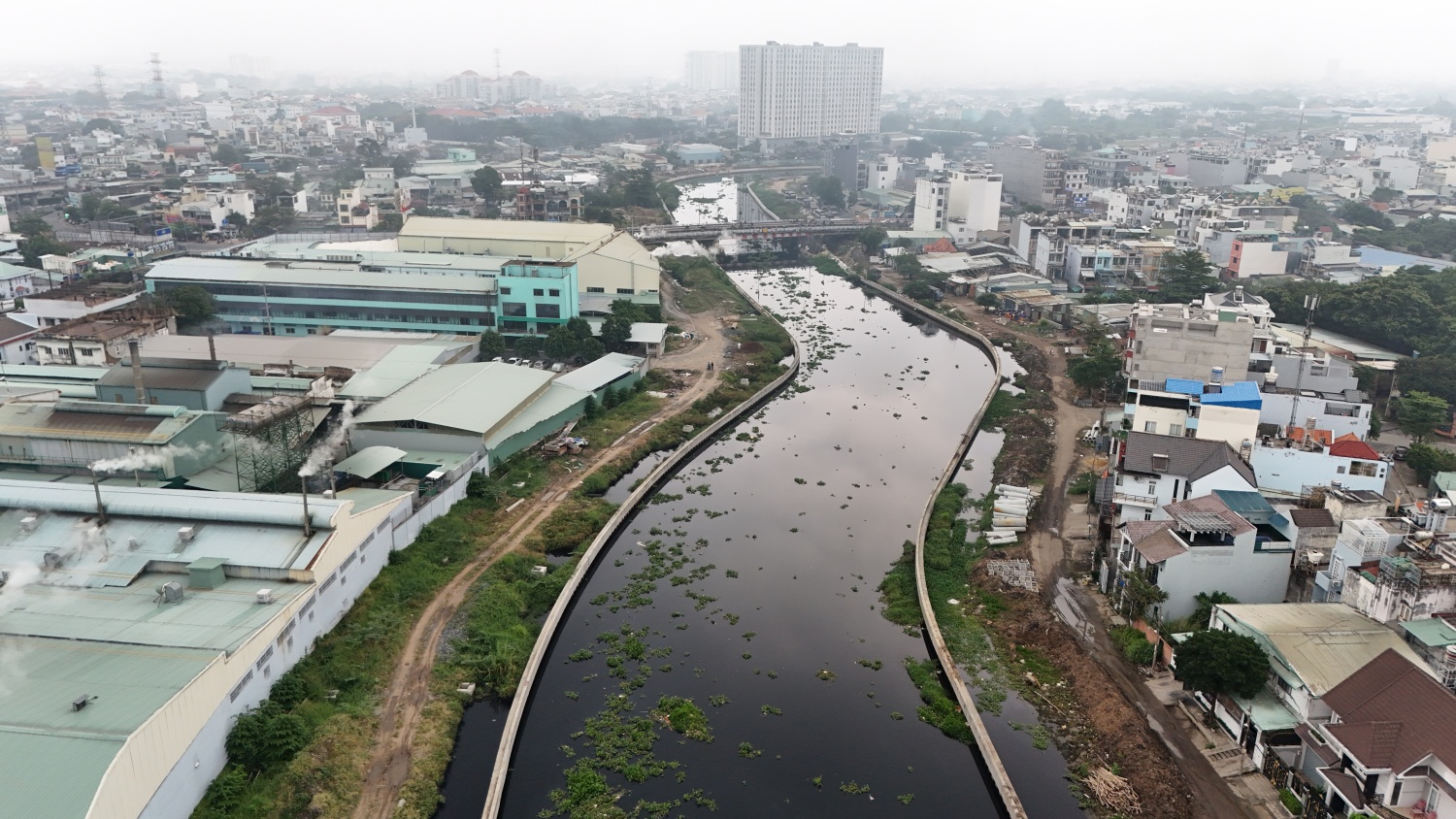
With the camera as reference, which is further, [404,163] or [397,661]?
[404,163]

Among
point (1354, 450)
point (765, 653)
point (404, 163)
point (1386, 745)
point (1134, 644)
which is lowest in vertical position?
point (765, 653)

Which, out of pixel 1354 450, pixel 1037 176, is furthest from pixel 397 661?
pixel 1037 176

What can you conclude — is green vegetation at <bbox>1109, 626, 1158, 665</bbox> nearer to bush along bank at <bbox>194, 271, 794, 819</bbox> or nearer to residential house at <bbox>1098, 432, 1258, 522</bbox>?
residential house at <bbox>1098, 432, 1258, 522</bbox>

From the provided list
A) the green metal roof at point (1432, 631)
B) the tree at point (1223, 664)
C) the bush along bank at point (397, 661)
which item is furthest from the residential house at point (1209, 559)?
the bush along bank at point (397, 661)

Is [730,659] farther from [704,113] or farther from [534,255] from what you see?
[704,113]

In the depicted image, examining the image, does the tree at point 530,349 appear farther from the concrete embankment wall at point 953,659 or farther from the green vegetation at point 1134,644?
the green vegetation at point 1134,644

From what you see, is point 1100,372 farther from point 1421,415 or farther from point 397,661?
point 397,661

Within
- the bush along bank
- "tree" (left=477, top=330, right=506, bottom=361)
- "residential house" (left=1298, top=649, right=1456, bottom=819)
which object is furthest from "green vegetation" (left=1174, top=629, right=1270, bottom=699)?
"tree" (left=477, top=330, right=506, bottom=361)
